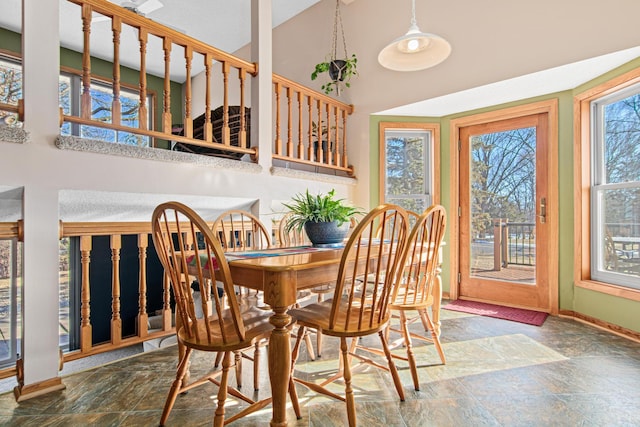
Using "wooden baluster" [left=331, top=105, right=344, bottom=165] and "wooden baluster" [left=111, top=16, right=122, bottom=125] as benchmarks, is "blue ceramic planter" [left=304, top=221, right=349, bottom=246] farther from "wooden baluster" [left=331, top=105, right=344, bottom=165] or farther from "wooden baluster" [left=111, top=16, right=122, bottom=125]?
"wooden baluster" [left=331, top=105, right=344, bottom=165]

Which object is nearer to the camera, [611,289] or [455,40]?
[611,289]

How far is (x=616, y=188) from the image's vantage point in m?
2.88

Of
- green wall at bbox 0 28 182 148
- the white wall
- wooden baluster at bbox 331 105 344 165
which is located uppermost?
green wall at bbox 0 28 182 148

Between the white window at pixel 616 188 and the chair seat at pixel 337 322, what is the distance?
8.02ft

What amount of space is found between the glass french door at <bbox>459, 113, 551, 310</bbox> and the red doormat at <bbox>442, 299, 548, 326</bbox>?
12 centimetres

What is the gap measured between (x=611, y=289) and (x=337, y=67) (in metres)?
3.17

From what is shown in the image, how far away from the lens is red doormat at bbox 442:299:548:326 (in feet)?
10.3

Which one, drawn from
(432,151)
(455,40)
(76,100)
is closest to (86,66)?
(455,40)

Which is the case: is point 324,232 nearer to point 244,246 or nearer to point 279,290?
point 244,246

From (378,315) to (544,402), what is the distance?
978 millimetres

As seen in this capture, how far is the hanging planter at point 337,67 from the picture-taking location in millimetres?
3768

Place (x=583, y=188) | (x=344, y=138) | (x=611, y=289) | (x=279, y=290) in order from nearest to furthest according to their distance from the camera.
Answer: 1. (x=279, y=290)
2. (x=611, y=289)
3. (x=583, y=188)
4. (x=344, y=138)

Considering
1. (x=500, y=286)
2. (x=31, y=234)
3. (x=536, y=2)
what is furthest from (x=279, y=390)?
(x=536, y=2)

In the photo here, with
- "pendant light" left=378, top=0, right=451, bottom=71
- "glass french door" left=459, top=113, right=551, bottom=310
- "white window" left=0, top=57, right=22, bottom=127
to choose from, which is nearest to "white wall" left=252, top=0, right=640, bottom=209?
"glass french door" left=459, top=113, right=551, bottom=310
